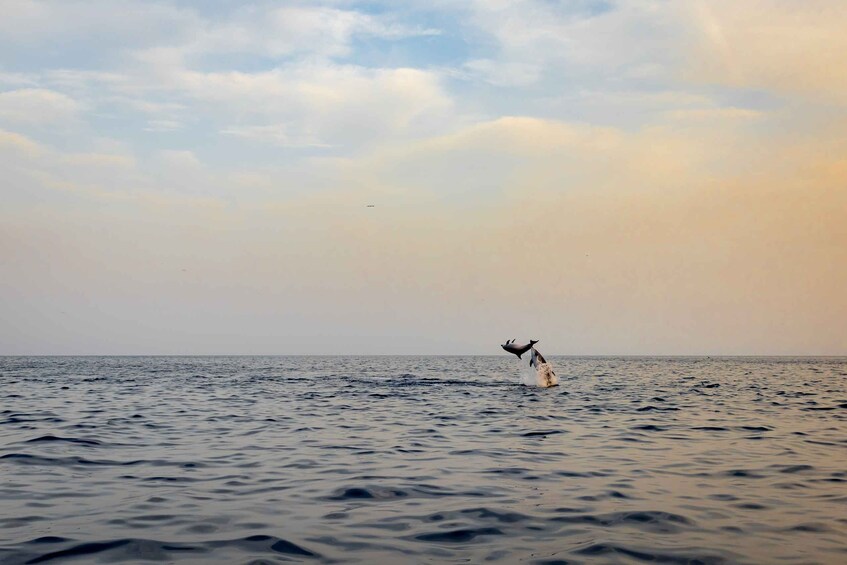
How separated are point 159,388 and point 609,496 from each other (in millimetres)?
37425

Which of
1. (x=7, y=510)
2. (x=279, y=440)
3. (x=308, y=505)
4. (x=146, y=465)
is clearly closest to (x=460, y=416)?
(x=279, y=440)

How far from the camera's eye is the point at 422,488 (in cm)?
1250

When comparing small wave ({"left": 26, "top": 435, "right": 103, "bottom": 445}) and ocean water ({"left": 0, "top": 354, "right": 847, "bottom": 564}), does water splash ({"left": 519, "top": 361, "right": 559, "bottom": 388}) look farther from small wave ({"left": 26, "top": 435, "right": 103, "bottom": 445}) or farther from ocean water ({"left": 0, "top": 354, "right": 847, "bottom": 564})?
small wave ({"left": 26, "top": 435, "right": 103, "bottom": 445})

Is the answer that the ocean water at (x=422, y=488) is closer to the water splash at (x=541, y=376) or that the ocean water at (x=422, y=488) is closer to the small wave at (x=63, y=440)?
the small wave at (x=63, y=440)

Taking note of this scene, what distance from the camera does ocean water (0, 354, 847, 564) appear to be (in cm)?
870

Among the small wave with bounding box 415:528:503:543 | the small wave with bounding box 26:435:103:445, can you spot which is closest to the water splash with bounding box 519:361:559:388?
the small wave with bounding box 26:435:103:445

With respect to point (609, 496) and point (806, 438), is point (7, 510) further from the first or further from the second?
point (806, 438)

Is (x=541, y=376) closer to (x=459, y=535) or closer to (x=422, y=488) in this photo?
(x=422, y=488)

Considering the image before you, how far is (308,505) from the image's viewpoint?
11.1m

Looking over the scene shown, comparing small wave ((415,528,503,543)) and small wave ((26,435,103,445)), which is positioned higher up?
small wave ((415,528,503,543))

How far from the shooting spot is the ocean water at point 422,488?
8695 mm

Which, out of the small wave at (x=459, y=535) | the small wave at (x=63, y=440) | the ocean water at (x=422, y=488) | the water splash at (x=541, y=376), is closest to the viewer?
the ocean water at (x=422, y=488)

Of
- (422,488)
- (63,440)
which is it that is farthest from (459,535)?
(63,440)

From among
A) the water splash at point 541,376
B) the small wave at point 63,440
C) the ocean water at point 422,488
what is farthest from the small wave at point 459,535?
the water splash at point 541,376
